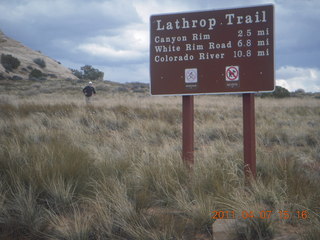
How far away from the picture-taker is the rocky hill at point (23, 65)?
51.5 meters

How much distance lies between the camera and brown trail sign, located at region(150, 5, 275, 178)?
449 centimetres

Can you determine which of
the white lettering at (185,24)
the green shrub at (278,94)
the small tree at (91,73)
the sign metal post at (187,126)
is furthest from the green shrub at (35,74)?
the sign metal post at (187,126)

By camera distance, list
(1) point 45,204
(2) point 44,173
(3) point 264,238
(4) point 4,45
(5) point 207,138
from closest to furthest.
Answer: (3) point 264,238, (1) point 45,204, (2) point 44,173, (5) point 207,138, (4) point 4,45

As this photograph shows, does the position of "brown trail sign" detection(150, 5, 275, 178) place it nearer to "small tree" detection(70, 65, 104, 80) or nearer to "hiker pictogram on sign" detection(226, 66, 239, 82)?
"hiker pictogram on sign" detection(226, 66, 239, 82)

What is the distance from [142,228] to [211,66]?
106 inches

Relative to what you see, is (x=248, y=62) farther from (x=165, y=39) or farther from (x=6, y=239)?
(x=6, y=239)

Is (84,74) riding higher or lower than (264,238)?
higher

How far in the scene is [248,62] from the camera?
4.54 m

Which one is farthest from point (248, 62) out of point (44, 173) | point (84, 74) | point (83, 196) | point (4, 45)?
point (84, 74)

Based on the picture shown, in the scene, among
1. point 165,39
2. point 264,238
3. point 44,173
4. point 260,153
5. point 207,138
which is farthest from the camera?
point 207,138

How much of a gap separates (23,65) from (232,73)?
59635 mm

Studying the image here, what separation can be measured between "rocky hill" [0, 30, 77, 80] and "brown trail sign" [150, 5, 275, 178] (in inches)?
1867

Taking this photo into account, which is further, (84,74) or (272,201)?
(84,74)

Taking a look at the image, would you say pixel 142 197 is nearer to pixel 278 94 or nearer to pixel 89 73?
pixel 278 94
